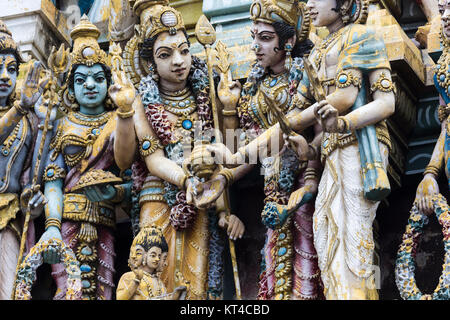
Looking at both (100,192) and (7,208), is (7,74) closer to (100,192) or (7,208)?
(7,208)

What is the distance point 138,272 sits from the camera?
1159cm

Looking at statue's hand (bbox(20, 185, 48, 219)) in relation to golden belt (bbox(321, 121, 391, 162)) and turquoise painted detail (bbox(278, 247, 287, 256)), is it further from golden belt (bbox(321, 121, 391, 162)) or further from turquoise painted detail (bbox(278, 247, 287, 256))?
golden belt (bbox(321, 121, 391, 162))

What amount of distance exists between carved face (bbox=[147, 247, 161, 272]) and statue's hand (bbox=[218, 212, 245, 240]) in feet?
1.85

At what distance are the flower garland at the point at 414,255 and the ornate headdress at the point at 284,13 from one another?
60.6 inches

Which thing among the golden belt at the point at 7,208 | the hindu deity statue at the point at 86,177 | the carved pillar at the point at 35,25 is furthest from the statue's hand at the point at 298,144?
the carved pillar at the point at 35,25

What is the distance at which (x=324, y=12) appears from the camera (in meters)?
11.8

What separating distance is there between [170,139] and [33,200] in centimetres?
107

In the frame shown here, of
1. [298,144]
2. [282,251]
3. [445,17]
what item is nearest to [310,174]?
[298,144]

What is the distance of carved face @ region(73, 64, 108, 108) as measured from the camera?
42.2ft

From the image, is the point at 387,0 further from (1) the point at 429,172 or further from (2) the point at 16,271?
(2) the point at 16,271

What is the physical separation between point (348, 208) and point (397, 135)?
1342 millimetres

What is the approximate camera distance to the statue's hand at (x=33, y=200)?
12.4m

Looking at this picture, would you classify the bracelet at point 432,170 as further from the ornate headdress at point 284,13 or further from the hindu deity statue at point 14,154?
the hindu deity statue at point 14,154

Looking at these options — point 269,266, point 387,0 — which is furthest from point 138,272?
point 387,0
